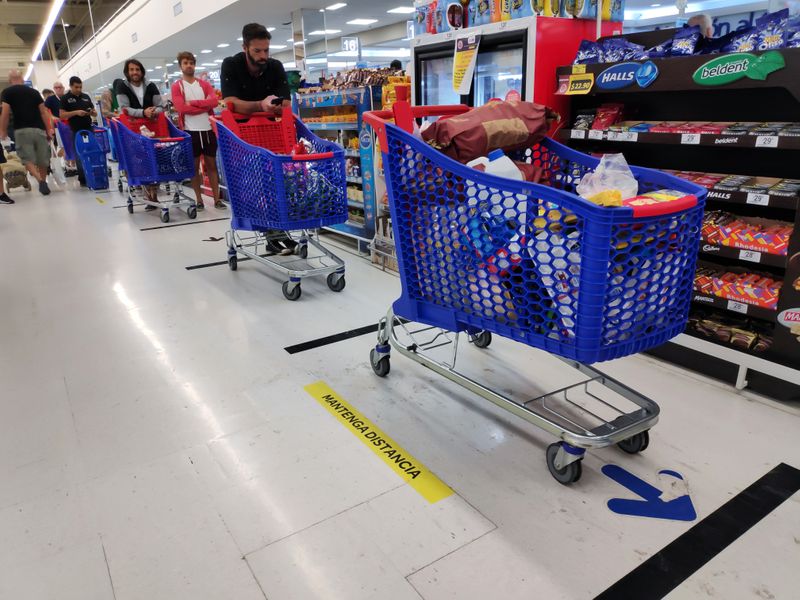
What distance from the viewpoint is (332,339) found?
126 inches

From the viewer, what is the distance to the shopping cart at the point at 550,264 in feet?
5.30

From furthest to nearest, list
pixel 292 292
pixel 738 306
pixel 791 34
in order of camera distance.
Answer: pixel 292 292 → pixel 738 306 → pixel 791 34

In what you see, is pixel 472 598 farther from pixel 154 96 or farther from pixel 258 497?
pixel 154 96

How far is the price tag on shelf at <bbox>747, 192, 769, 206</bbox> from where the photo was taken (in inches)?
94.5

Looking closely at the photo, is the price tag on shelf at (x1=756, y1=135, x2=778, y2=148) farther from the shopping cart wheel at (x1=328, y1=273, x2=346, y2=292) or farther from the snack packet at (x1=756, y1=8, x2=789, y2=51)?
the shopping cart wheel at (x1=328, y1=273, x2=346, y2=292)

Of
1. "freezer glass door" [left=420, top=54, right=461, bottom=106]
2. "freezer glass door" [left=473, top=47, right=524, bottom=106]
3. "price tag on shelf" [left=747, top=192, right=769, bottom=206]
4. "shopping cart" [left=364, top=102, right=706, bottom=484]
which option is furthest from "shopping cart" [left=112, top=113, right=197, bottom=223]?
"price tag on shelf" [left=747, top=192, right=769, bottom=206]

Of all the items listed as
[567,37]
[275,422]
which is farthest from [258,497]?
[567,37]

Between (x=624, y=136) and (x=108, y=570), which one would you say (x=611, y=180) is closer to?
(x=624, y=136)

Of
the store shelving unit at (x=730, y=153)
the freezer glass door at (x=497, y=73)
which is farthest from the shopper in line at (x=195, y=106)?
the store shelving unit at (x=730, y=153)

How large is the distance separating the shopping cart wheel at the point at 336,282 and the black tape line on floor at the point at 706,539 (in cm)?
273

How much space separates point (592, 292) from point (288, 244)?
11.8 ft

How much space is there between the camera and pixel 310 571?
1594 mm

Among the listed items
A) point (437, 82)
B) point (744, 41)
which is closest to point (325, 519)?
point (744, 41)

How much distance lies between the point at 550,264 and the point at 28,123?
32.5ft
